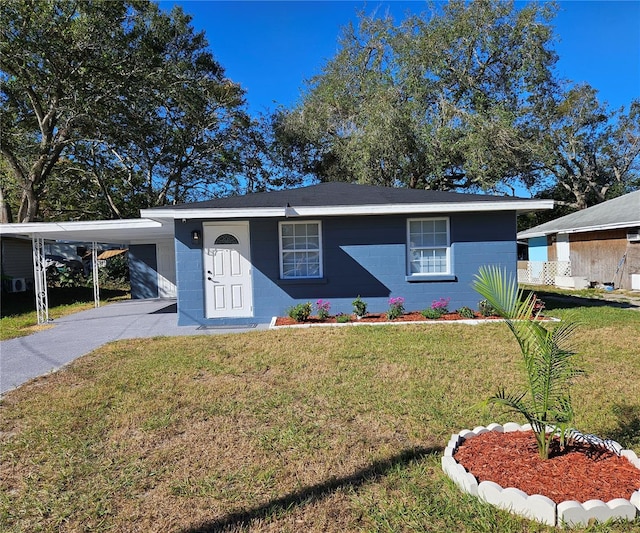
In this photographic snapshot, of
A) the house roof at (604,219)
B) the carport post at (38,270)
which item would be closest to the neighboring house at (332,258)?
the carport post at (38,270)

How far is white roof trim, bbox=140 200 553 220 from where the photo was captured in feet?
26.7

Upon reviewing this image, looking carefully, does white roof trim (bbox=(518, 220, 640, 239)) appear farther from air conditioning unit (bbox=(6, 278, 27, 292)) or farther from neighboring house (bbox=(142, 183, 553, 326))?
air conditioning unit (bbox=(6, 278, 27, 292))

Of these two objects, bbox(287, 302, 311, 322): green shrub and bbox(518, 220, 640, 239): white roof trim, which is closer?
bbox(287, 302, 311, 322): green shrub

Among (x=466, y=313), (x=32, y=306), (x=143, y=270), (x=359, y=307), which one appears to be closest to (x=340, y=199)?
(x=359, y=307)

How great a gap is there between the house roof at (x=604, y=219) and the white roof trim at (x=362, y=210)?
892cm

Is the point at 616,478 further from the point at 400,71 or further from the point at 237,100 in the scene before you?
the point at 237,100

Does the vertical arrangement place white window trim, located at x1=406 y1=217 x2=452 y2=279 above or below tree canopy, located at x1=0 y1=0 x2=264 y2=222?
below

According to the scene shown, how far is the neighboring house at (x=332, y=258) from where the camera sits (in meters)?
8.79

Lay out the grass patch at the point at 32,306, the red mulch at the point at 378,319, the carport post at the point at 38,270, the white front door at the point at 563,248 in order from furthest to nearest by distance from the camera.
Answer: the white front door at the point at 563,248, the carport post at the point at 38,270, the grass patch at the point at 32,306, the red mulch at the point at 378,319

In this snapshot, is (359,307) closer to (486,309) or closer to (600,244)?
(486,309)

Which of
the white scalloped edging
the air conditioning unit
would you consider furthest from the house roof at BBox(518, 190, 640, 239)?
the air conditioning unit

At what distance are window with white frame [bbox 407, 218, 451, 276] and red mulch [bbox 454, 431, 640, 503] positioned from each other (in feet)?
20.5

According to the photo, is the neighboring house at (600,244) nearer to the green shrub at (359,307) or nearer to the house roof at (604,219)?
the house roof at (604,219)

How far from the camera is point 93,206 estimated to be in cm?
2053
